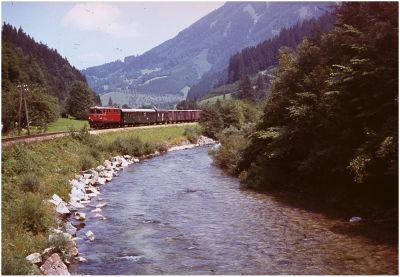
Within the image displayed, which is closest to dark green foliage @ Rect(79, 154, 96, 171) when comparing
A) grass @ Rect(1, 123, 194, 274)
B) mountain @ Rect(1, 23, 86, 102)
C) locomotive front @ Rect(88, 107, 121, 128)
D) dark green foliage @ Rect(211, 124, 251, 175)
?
grass @ Rect(1, 123, 194, 274)

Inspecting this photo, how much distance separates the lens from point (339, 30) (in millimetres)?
22453

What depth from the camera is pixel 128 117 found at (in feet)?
213

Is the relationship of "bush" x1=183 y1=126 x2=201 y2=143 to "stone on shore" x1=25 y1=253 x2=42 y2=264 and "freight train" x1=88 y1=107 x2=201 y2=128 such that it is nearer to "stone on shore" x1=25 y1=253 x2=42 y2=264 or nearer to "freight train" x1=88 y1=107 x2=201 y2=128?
"freight train" x1=88 y1=107 x2=201 y2=128

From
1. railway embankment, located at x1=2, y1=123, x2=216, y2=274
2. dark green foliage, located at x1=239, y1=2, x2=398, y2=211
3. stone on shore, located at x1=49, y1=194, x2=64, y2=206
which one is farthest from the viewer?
stone on shore, located at x1=49, y1=194, x2=64, y2=206

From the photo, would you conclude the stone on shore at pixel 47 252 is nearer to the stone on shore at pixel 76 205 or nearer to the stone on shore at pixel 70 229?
the stone on shore at pixel 70 229

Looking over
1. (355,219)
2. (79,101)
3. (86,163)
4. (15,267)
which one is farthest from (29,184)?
(79,101)

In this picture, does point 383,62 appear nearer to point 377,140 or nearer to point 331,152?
point 377,140

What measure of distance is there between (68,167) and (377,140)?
1934 cm

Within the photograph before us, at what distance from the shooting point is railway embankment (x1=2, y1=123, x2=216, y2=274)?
12284 mm

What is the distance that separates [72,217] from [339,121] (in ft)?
41.6

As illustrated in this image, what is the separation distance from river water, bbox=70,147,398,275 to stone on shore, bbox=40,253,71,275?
0.47 metres

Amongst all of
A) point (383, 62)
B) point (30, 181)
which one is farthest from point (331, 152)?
point (30, 181)

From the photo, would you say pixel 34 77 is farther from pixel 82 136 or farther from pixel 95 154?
pixel 95 154

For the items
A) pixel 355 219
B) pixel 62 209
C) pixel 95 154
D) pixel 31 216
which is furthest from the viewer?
pixel 95 154
